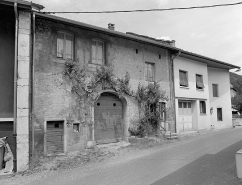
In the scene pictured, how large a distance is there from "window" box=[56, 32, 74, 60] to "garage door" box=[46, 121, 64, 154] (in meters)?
3.04

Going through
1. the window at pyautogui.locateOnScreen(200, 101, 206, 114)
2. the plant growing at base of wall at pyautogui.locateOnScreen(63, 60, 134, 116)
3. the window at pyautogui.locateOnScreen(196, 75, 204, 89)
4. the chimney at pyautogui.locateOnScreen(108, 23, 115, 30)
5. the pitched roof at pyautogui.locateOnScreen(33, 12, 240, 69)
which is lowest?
the window at pyautogui.locateOnScreen(200, 101, 206, 114)

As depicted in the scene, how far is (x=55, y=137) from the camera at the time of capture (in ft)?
29.8

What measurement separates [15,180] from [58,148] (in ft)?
10.0

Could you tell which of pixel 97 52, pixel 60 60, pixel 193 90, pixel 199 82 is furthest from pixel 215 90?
pixel 60 60

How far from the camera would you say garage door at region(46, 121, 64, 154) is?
8.88 metres

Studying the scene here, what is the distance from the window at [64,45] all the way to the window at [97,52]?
1.18 metres

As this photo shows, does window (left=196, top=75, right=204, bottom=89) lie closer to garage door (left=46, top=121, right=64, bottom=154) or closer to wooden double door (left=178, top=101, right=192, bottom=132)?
wooden double door (left=178, top=101, right=192, bottom=132)

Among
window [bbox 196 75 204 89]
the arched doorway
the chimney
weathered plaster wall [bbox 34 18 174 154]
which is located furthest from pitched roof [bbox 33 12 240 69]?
the arched doorway

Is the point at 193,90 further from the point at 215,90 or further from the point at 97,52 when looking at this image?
the point at 97,52

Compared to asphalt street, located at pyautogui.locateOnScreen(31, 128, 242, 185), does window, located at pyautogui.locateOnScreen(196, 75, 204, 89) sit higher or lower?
higher

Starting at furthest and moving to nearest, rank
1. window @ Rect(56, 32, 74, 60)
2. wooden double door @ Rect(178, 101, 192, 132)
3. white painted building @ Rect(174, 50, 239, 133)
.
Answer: wooden double door @ Rect(178, 101, 192, 132) → white painted building @ Rect(174, 50, 239, 133) → window @ Rect(56, 32, 74, 60)

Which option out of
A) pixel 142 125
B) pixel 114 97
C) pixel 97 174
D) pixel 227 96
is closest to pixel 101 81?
pixel 114 97

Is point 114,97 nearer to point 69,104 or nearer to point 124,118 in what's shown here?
point 124,118

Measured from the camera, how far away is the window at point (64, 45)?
9698mm
